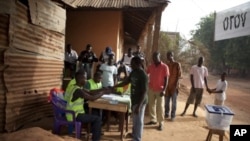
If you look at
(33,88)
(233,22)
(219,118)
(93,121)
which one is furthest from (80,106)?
(233,22)

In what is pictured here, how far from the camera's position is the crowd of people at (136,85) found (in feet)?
19.4

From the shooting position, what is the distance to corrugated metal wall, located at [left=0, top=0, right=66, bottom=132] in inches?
250

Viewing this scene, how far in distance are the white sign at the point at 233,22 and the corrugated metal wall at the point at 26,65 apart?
4.44 meters

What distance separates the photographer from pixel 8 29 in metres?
6.32

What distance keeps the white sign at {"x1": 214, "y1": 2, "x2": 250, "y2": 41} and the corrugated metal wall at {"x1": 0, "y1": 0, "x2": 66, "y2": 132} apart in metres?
4.44

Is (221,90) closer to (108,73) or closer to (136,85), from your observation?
(108,73)

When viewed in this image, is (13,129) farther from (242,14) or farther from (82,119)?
(242,14)

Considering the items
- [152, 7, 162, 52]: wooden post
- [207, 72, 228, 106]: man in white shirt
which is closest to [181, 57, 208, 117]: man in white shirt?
[207, 72, 228, 106]: man in white shirt

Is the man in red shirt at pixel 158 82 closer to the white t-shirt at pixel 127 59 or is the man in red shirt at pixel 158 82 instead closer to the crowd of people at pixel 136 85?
the crowd of people at pixel 136 85

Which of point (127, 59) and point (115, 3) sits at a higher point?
point (115, 3)

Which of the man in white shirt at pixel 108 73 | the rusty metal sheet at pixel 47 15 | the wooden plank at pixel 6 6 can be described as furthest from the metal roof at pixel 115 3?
the wooden plank at pixel 6 6

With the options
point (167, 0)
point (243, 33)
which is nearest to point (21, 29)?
point (167, 0)

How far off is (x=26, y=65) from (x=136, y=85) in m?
2.75

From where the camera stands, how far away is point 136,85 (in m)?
6.04
